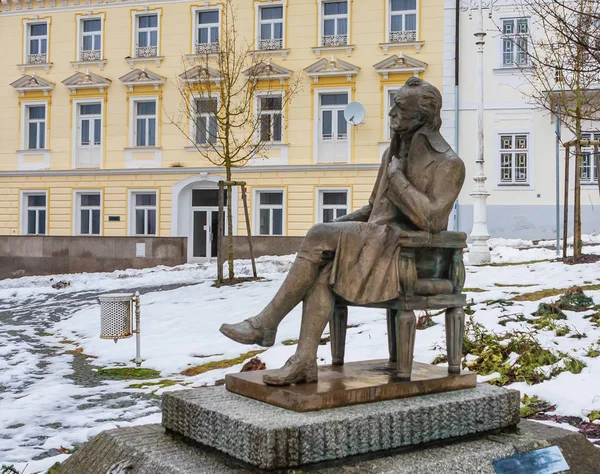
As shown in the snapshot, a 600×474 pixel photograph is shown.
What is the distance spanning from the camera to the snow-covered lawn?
5906 millimetres

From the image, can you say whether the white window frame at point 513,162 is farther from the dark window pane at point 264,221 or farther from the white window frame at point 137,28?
the white window frame at point 137,28

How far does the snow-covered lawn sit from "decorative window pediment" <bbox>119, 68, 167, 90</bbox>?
32.2 feet

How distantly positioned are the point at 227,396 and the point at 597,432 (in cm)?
265

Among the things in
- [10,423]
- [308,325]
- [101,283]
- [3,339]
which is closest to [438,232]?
[308,325]

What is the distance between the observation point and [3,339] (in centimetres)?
1134

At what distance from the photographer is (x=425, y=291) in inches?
154

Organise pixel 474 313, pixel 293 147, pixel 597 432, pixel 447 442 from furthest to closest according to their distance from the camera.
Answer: pixel 293 147, pixel 474 313, pixel 597 432, pixel 447 442

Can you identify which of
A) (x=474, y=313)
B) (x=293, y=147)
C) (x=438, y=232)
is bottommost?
(x=474, y=313)

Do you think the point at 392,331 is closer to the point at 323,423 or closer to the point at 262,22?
the point at 323,423

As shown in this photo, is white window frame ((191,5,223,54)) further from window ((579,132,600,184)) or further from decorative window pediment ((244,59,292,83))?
window ((579,132,600,184))

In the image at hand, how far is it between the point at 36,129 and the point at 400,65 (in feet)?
42.6

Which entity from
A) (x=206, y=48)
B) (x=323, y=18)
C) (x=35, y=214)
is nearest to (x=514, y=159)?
(x=323, y=18)

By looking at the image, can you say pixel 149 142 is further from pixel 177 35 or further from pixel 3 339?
pixel 3 339

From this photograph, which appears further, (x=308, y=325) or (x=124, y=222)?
(x=124, y=222)
